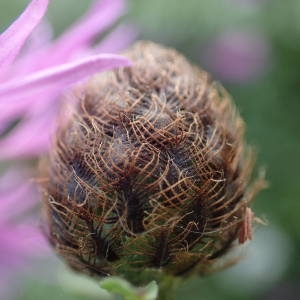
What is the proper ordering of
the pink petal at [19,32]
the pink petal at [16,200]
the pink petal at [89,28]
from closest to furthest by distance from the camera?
the pink petal at [19,32]
the pink petal at [89,28]
the pink petal at [16,200]

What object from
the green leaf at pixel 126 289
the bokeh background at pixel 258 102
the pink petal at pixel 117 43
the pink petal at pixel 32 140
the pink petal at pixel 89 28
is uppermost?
the pink petal at pixel 89 28

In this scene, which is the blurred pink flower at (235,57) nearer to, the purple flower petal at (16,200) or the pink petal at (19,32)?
the purple flower petal at (16,200)

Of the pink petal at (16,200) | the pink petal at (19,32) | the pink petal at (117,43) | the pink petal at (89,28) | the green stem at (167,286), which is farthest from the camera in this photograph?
the pink petal at (16,200)

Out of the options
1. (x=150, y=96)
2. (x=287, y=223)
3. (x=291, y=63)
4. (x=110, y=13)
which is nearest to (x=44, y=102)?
(x=110, y=13)

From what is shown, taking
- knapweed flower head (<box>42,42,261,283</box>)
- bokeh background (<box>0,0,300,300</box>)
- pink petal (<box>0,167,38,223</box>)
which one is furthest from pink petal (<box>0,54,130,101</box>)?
bokeh background (<box>0,0,300,300</box>)

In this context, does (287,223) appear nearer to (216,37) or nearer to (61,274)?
(216,37)

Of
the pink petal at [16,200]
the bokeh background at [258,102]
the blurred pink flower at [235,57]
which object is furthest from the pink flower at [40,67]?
the blurred pink flower at [235,57]
